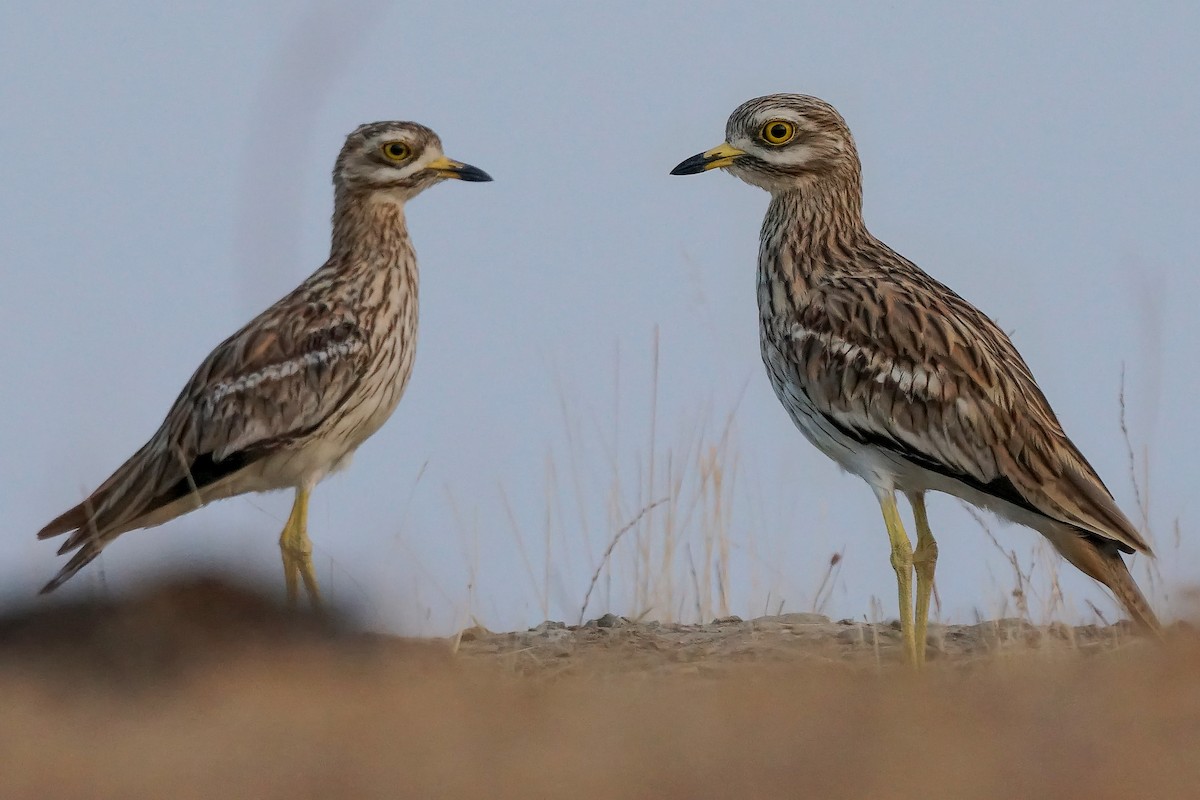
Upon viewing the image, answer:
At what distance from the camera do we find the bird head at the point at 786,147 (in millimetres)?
7855

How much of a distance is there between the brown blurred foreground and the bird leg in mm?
1311

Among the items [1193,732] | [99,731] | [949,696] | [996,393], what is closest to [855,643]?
[996,393]

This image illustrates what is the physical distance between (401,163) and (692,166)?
1559mm

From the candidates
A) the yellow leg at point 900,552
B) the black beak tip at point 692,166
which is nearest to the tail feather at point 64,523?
the black beak tip at point 692,166

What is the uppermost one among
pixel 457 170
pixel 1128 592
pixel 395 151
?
pixel 395 151

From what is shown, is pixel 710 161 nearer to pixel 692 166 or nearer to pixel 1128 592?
pixel 692 166

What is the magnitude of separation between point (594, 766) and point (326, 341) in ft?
13.4

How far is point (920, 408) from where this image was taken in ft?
23.0

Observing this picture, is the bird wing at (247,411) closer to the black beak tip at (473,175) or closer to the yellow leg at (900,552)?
the black beak tip at (473,175)

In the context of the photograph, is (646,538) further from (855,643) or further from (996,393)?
(996,393)

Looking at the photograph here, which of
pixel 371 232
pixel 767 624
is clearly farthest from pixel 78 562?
pixel 767 624

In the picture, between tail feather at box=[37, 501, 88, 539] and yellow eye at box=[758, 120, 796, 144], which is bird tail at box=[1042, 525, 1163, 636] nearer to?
yellow eye at box=[758, 120, 796, 144]

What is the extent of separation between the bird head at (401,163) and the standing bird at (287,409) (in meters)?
0.21

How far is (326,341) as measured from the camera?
26.1 feet
